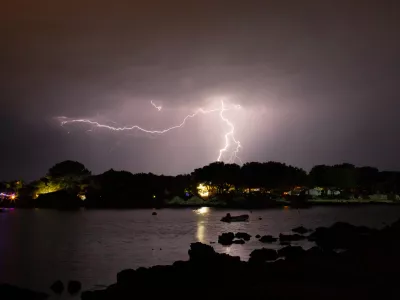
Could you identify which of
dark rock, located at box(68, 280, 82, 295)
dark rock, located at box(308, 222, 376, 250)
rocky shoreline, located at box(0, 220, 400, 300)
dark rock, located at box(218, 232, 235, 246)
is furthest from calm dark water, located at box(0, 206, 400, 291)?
rocky shoreline, located at box(0, 220, 400, 300)

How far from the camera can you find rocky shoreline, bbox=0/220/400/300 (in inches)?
867

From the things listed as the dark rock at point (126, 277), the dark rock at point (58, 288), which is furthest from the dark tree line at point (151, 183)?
the dark rock at point (126, 277)

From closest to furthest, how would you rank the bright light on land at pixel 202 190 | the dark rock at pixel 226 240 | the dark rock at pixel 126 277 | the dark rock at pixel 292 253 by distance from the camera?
1. the dark rock at pixel 126 277
2. the dark rock at pixel 292 253
3. the dark rock at pixel 226 240
4. the bright light on land at pixel 202 190

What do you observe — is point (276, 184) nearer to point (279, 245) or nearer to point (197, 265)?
point (279, 245)

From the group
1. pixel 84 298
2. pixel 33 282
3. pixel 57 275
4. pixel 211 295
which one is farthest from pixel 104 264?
pixel 211 295

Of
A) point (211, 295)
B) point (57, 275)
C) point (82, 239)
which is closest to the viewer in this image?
point (211, 295)

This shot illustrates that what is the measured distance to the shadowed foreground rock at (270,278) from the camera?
2191 cm

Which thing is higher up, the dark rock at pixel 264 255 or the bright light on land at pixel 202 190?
the bright light on land at pixel 202 190

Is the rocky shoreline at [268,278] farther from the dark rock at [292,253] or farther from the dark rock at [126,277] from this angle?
the dark rock at [292,253]

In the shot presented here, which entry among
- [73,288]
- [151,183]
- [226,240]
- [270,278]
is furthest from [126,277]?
[151,183]

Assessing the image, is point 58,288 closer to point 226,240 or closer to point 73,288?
point 73,288

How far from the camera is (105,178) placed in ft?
536

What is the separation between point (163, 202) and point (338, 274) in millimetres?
139612

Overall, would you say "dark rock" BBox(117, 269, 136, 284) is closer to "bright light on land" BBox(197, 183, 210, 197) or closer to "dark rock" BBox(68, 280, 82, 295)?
"dark rock" BBox(68, 280, 82, 295)
